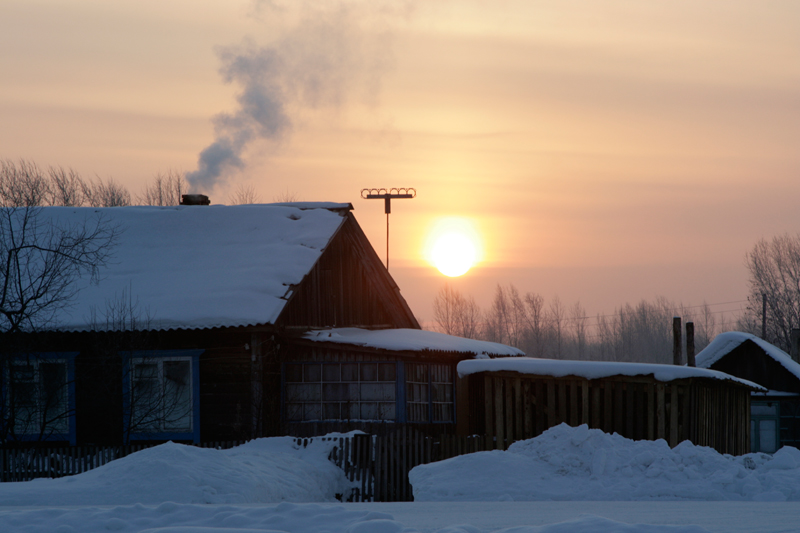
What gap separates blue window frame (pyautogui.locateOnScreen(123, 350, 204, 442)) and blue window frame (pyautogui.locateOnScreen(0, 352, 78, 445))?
131 centimetres

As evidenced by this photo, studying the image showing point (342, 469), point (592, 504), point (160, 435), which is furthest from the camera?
point (160, 435)

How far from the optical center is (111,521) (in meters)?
6.73

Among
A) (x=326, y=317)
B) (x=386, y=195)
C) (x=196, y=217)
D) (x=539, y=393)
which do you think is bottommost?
(x=539, y=393)

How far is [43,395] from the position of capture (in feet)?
59.5

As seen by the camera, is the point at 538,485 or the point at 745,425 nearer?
the point at 538,485

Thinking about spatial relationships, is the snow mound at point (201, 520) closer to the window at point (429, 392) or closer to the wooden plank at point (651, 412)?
the wooden plank at point (651, 412)

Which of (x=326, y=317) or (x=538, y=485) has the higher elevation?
(x=326, y=317)

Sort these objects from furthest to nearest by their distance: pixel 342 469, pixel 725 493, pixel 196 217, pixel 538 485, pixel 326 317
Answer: pixel 196 217
pixel 326 317
pixel 342 469
pixel 538 485
pixel 725 493

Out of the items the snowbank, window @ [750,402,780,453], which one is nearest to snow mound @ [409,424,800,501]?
the snowbank

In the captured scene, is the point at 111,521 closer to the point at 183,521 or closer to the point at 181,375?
the point at 183,521

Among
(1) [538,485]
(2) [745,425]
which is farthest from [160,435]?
(2) [745,425]

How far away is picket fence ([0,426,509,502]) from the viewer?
14094 mm

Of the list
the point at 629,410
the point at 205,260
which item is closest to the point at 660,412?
the point at 629,410

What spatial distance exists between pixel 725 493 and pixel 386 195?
26.6 m
